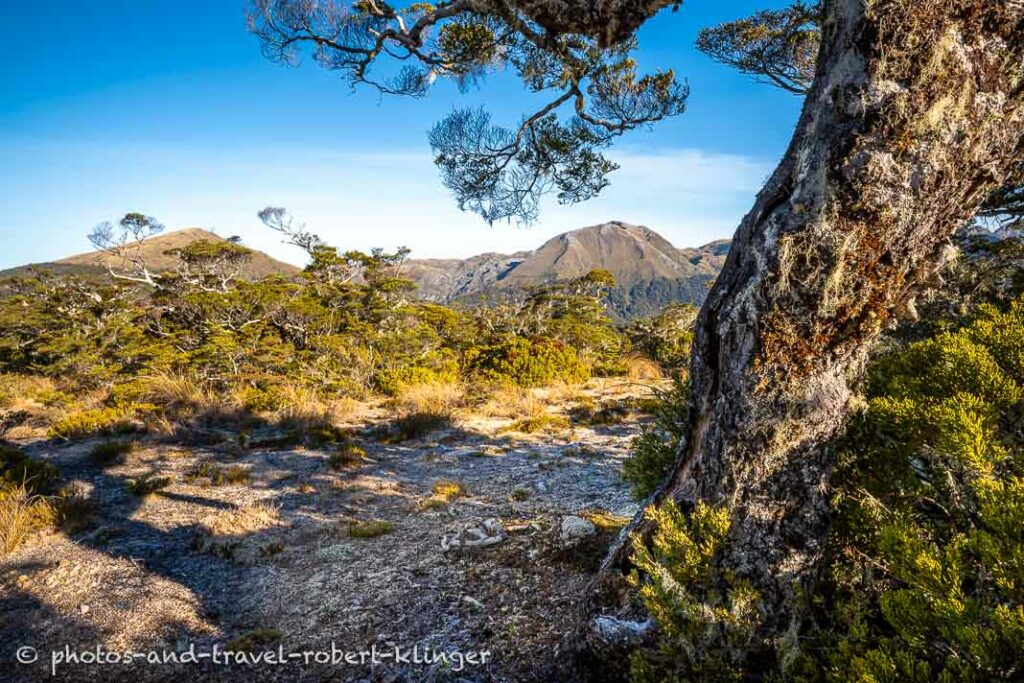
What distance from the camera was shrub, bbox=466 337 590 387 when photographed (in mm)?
12062

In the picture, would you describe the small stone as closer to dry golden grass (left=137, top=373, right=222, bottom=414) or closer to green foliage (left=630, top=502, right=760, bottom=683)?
green foliage (left=630, top=502, right=760, bottom=683)

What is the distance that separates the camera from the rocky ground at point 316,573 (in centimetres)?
273

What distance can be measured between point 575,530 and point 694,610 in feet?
7.12

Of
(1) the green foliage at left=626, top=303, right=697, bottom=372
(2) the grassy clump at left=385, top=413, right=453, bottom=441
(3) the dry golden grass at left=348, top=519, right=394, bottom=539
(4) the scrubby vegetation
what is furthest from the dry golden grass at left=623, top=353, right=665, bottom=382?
(3) the dry golden grass at left=348, top=519, right=394, bottom=539

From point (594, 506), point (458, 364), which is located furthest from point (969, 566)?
point (458, 364)

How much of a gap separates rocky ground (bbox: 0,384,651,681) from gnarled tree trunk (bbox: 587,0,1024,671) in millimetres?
1427

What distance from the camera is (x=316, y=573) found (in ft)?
12.5

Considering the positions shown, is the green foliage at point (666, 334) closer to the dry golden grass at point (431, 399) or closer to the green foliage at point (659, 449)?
the dry golden grass at point (431, 399)

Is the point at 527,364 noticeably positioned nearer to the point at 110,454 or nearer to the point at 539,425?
the point at 539,425

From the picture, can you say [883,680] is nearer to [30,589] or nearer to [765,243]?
[765,243]

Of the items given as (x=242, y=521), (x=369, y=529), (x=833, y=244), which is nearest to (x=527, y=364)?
(x=369, y=529)

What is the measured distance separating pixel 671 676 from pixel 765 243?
177cm

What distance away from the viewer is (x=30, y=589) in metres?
3.50

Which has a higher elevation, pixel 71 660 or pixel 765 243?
pixel 765 243
